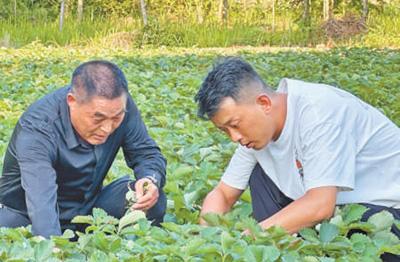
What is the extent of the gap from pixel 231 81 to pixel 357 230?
667 mm

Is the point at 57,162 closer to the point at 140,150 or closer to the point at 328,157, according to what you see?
the point at 140,150

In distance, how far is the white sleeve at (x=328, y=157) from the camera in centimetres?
273

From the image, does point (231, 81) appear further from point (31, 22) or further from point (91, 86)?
point (31, 22)

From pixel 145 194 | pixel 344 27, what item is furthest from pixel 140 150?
pixel 344 27

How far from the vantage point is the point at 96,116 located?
9.34ft

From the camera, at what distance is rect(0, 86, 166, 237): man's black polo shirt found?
9.14ft

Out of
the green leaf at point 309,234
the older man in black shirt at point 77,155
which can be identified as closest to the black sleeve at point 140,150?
the older man in black shirt at point 77,155

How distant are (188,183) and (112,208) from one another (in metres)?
0.50

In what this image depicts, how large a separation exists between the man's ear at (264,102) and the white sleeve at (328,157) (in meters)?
0.15

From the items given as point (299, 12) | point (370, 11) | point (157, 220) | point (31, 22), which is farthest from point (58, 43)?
point (157, 220)

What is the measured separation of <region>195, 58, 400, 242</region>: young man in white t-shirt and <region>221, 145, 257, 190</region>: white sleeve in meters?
0.02

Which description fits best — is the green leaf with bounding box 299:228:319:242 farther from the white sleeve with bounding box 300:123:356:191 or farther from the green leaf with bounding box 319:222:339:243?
the white sleeve with bounding box 300:123:356:191

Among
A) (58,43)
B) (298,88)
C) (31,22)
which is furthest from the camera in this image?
(31,22)

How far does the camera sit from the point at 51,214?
8.94 ft
